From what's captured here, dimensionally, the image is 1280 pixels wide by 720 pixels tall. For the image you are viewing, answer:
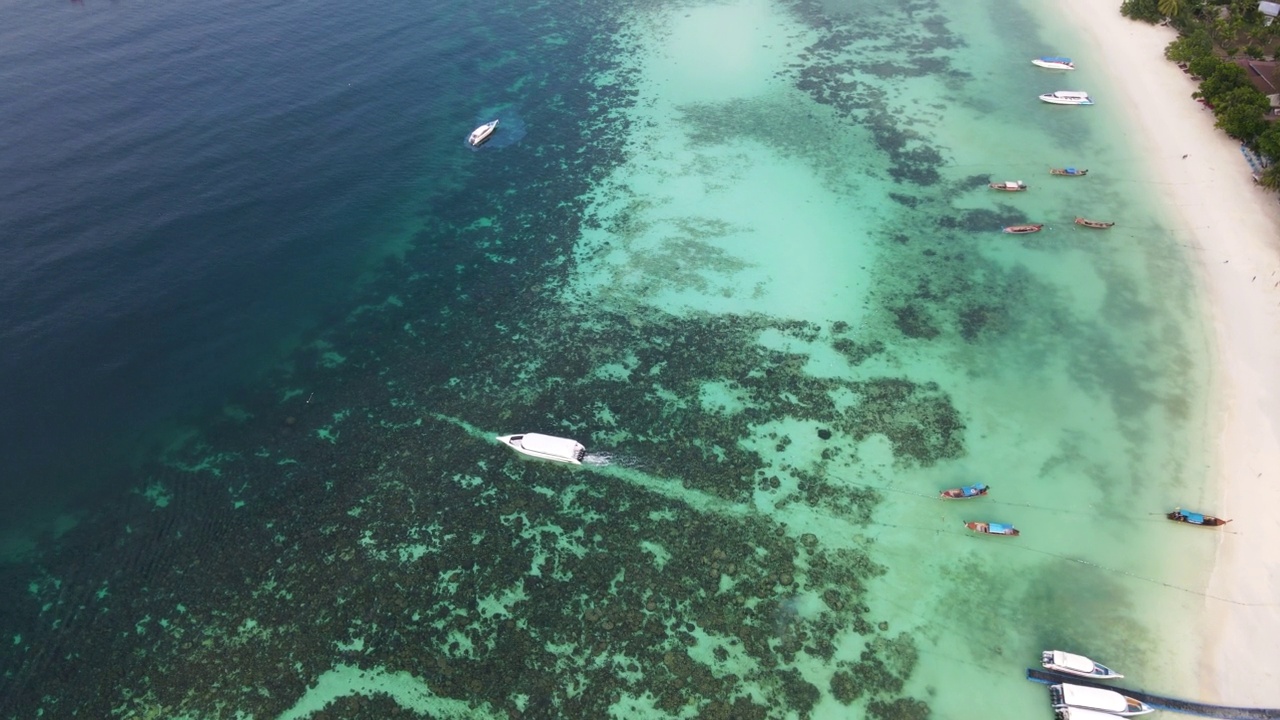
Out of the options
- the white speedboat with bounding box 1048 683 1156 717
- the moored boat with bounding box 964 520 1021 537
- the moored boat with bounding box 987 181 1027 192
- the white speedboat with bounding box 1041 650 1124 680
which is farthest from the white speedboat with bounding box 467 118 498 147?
the white speedboat with bounding box 1048 683 1156 717

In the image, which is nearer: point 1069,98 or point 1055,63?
point 1069,98

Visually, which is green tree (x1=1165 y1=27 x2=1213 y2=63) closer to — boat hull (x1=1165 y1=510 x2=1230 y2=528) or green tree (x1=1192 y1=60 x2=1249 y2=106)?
green tree (x1=1192 y1=60 x2=1249 y2=106)

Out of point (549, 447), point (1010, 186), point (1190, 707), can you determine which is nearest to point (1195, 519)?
point (1190, 707)

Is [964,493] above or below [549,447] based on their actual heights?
below

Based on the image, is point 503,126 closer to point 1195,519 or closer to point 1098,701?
point 1195,519

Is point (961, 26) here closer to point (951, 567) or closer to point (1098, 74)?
point (1098, 74)

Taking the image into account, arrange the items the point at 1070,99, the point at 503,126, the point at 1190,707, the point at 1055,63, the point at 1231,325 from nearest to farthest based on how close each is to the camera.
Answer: the point at 1190,707 → the point at 1231,325 → the point at 1070,99 → the point at 503,126 → the point at 1055,63
